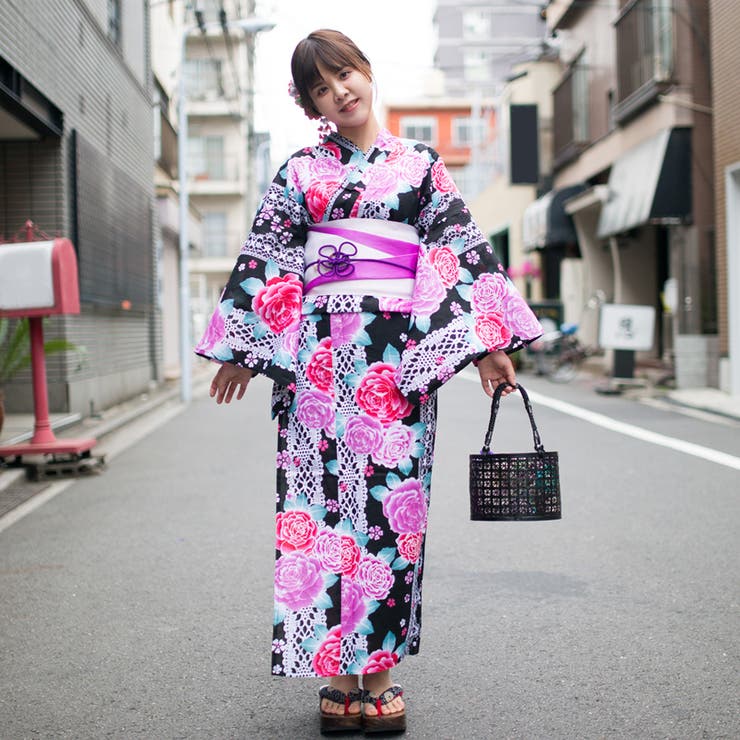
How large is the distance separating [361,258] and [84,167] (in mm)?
10380

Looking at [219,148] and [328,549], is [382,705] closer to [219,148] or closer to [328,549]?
[328,549]

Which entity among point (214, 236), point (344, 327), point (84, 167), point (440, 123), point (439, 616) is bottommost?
point (439, 616)

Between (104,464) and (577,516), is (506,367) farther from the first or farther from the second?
(104,464)

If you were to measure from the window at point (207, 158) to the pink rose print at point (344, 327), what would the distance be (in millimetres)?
43365

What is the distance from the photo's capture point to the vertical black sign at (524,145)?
24.7 m

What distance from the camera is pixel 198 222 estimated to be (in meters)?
28.5

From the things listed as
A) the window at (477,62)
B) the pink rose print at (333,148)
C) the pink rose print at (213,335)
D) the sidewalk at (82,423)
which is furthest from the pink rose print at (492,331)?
the window at (477,62)

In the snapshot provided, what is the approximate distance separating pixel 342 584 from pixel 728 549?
2750mm

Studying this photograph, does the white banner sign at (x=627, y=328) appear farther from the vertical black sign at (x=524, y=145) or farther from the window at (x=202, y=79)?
the window at (x=202, y=79)

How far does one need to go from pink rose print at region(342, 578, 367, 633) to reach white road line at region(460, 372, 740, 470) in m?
5.20

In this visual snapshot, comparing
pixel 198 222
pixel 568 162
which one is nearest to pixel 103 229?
pixel 568 162

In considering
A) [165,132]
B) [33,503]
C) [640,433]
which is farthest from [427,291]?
[165,132]

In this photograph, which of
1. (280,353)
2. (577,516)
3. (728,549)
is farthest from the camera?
(577,516)

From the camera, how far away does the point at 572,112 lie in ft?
72.1
